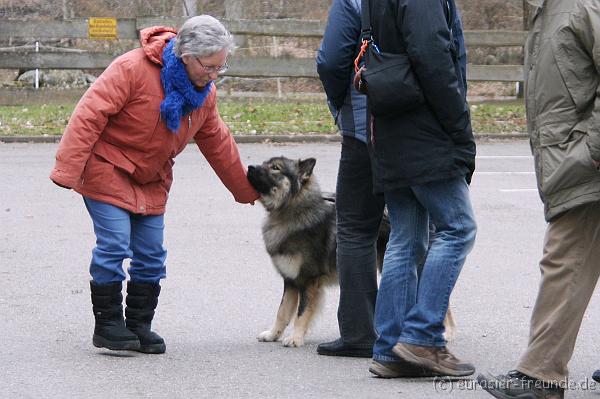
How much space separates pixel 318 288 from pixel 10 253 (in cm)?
314

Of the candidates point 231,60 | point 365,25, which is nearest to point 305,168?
point 365,25

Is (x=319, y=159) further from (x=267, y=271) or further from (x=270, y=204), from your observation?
(x=270, y=204)

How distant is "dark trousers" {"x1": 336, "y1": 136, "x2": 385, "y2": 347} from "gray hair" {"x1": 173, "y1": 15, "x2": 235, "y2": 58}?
0.75 meters

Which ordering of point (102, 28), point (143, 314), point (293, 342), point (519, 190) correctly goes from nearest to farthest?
point (143, 314) → point (293, 342) → point (519, 190) → point (102, 28)

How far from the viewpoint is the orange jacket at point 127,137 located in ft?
16.7

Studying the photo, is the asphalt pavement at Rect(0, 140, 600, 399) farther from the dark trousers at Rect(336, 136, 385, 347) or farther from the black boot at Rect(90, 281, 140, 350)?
the dark trousers at Rect(336, 136, 385, 347)

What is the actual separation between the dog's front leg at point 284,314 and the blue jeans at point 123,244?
714mm

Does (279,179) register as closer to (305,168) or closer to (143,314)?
(305,168)

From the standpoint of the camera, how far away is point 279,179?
5891mm

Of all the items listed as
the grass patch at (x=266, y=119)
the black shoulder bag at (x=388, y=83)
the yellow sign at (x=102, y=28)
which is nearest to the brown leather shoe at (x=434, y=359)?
the black shoulder bag at (x=388, y=83)

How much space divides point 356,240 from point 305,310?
77 cm

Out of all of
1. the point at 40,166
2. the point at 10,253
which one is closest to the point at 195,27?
the point at 10,253

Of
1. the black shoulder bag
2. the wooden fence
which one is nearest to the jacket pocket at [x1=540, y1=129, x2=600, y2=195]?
the black shoulder bag

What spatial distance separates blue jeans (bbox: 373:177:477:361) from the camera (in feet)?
15.2
